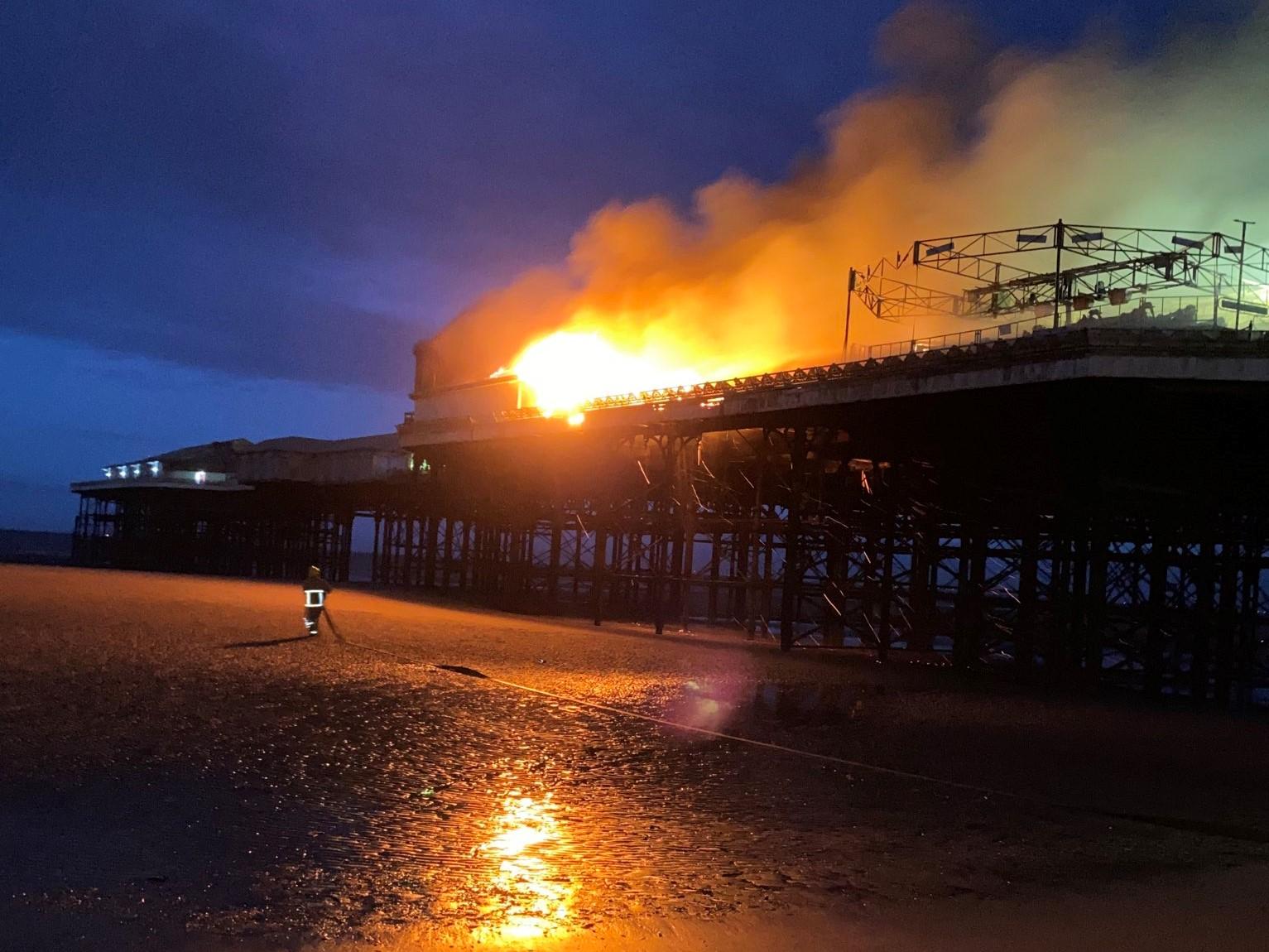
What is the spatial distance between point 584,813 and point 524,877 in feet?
5.66

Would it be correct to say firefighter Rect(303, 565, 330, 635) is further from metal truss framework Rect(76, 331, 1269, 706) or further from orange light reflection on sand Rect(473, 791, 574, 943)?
orange light reflection on sand Rect(473, 791, 574, 943)

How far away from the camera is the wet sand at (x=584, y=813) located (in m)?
5.93

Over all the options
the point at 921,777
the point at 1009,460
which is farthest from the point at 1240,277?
the point at 921,777

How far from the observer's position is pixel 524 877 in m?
6.61

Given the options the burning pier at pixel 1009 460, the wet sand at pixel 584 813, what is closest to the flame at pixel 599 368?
the burning pier at pixel 1009 460

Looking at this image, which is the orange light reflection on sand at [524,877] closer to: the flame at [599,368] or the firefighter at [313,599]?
the firefighter at [313,599]

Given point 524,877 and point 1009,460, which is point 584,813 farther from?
point 1009,460

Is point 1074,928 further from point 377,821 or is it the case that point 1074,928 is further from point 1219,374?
point 1219,374

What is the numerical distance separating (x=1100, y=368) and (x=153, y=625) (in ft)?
59.4

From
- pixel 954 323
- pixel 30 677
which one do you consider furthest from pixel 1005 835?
pixel 954 323

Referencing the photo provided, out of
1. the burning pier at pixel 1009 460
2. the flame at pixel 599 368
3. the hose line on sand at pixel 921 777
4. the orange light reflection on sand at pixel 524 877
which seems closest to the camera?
the orange light reflection on sand at pixel 524 877

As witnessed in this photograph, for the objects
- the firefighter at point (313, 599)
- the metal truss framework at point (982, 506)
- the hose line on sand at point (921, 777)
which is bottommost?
the hose line on sand at point (921, 777)

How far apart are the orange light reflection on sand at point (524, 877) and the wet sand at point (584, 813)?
0.03m

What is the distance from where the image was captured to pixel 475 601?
128ft
